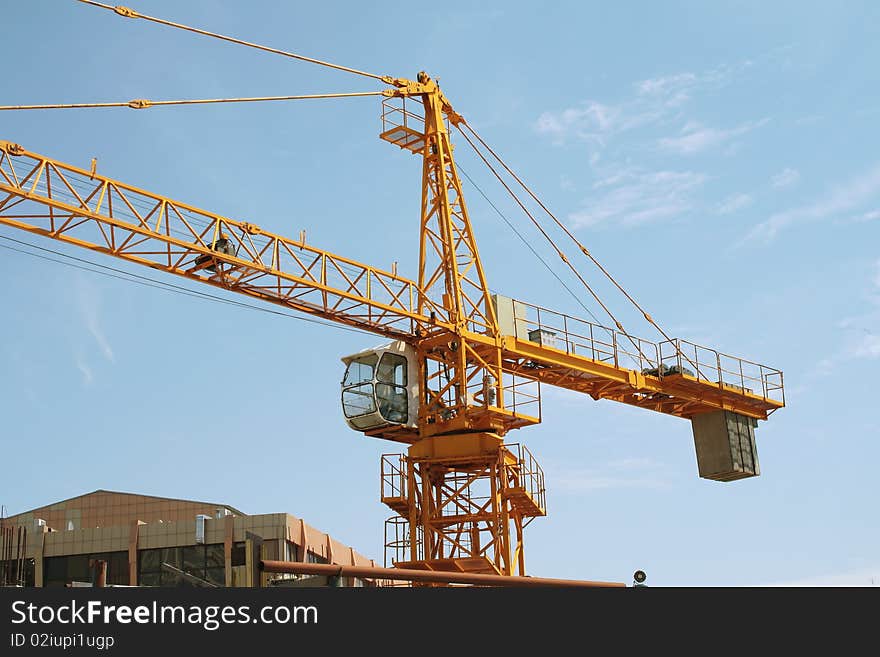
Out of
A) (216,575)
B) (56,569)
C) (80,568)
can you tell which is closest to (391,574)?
(216,575)

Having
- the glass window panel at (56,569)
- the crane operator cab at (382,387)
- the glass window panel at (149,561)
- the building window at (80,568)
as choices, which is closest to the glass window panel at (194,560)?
the glass window panel at (149,561)

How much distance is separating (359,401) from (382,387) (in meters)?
1.05

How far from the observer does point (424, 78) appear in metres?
46.6

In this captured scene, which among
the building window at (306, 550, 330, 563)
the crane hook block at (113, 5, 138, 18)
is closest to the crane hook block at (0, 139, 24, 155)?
the crane hook block at (113, 5, 138, 18)

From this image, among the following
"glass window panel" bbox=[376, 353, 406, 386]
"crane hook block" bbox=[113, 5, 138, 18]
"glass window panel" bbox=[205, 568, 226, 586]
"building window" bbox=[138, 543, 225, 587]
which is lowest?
"glass window panel" bbox=[205, 568, 226, 586]

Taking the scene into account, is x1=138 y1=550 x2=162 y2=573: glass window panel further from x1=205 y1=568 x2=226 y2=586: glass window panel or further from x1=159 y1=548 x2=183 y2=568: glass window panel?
x1=205 y1=568 x2=226 y2=586: glass window panel

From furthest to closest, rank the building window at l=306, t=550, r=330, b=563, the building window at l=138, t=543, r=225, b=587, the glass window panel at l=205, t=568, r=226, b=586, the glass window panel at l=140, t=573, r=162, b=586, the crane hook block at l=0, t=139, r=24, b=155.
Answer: the building window at l=306, t=550, r=330, b=563, the glass window panel at l=140, t=573, r=162, b=586, the building window at l=138, t=543, r=225, b=587, the glass window panel at l=205, t=568, r=226, b=586, the crane hook block at l=0, t=139, r=24, b=155

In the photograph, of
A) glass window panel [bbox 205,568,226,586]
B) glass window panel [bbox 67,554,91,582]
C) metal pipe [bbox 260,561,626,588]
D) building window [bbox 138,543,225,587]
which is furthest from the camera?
glass window panel [bbox 67,554,91,582]

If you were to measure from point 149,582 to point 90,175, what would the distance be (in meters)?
22.2

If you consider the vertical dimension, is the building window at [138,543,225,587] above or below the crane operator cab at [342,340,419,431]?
below

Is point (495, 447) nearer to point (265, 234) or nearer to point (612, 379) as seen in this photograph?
point (612, 379)

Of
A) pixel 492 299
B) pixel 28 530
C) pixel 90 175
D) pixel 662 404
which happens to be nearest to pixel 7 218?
pixel 90 175

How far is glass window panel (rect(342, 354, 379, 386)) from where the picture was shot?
42.2 m

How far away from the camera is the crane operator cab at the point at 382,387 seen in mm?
41875
